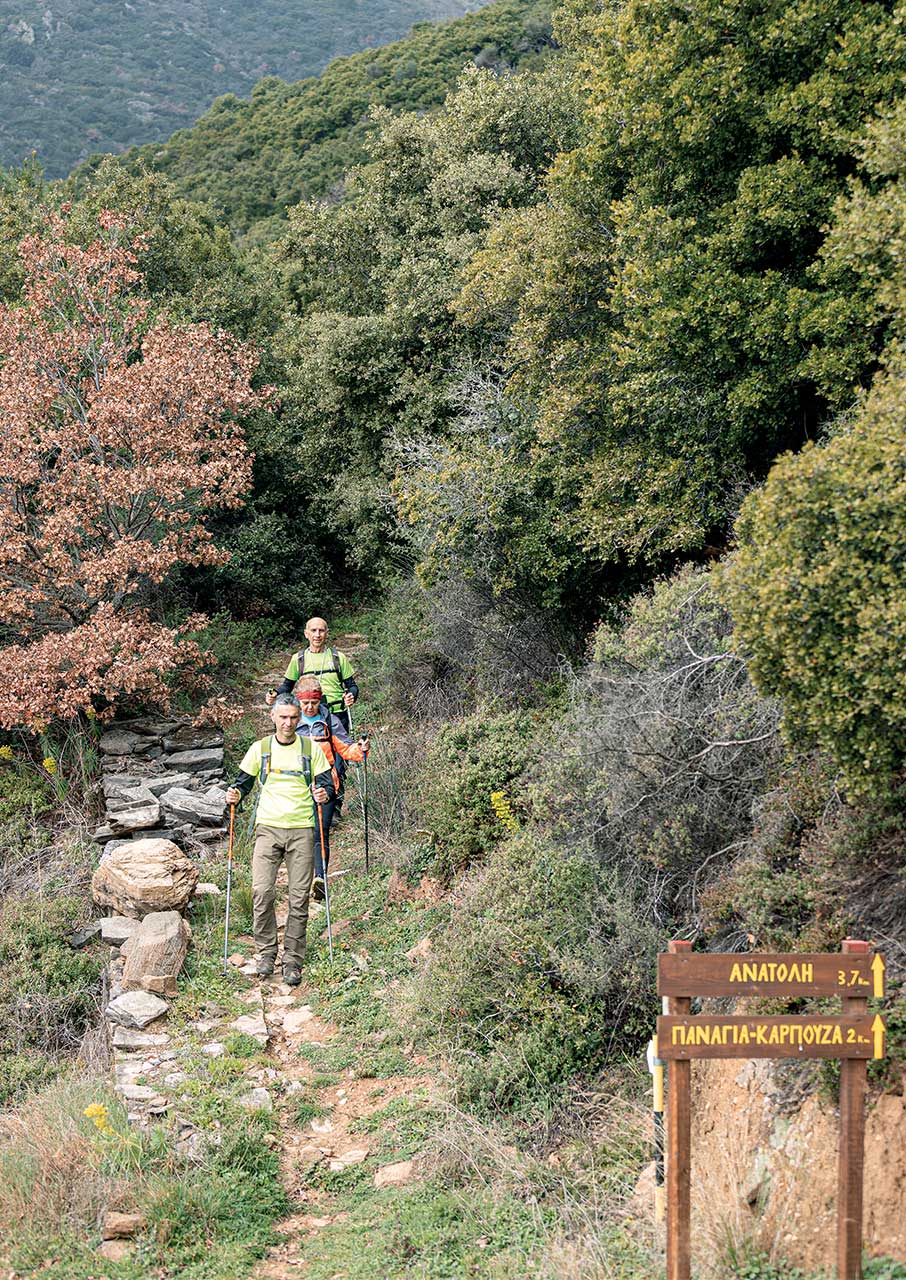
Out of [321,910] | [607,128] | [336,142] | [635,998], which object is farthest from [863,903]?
[336,142]

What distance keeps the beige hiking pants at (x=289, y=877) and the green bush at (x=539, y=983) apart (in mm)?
1187

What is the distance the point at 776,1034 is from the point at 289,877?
4.74m

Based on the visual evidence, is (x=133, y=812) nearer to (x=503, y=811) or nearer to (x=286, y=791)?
(x=286, y=791)

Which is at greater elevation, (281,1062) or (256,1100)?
(281,1062)

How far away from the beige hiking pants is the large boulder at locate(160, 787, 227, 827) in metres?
3.26

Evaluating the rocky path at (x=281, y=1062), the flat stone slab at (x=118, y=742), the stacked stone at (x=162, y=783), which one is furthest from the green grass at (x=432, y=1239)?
the flat stone slab at (x=118, y=742)

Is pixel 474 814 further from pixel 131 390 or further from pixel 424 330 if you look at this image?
pixel 424 330

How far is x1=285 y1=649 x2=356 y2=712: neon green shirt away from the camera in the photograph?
32.3ft

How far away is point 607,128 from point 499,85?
7019 millimetres

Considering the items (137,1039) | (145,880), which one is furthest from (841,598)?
(145,880)

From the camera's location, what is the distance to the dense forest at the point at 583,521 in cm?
535

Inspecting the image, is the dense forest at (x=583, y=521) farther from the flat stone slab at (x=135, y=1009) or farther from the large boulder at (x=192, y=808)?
the large boulder at (x=192, y=808)

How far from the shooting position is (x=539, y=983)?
6.64 meters

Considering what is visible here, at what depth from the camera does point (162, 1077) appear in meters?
6.81
